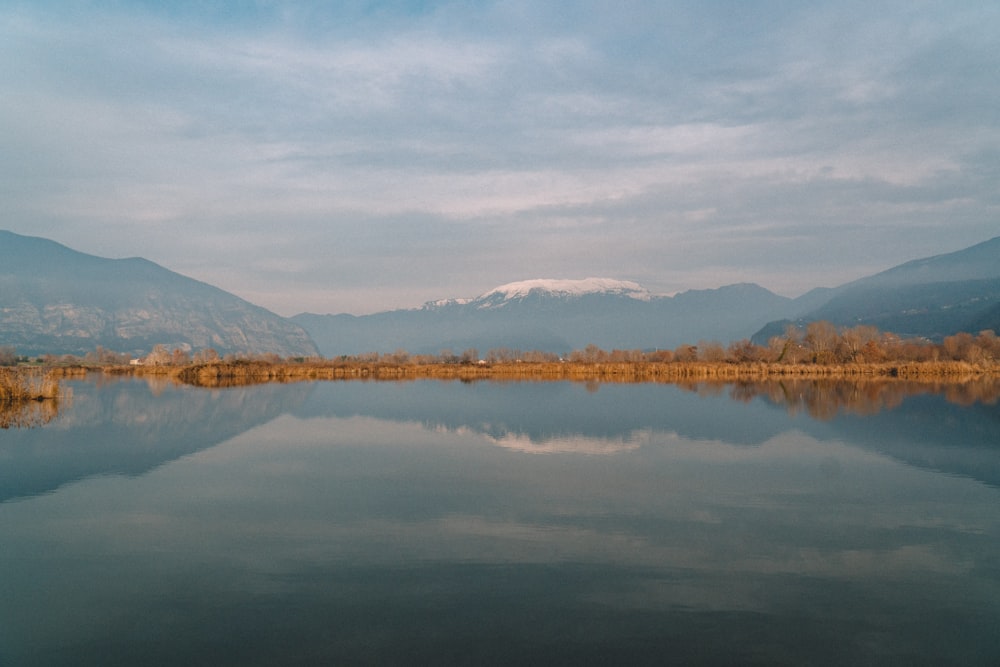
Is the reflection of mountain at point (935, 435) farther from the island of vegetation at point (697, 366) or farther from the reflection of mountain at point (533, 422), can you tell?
the island of vegetation at point (697, 366)

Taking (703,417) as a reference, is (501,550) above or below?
below

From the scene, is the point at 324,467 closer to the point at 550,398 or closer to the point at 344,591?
the point at 344,591

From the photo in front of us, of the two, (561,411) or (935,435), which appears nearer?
(935,435)

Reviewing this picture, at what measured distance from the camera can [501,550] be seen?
462 inches

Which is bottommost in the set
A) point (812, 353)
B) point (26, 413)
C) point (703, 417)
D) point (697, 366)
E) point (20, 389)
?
point (703, 417)

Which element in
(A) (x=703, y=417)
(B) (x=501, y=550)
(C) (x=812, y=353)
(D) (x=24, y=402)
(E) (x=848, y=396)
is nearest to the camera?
(B) (x=501, y=550)

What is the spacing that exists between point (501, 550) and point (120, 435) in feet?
71.0

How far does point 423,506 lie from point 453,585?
5.14 meters

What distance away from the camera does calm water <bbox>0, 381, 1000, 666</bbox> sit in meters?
8.21

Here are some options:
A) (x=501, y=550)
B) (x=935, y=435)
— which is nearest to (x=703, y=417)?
(x=935, y=435)

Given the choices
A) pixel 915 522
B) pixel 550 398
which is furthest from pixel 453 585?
pixel 550 398

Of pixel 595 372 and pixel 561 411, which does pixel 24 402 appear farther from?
pixel 595 372

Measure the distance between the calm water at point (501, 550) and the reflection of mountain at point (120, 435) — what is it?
21 centimetres

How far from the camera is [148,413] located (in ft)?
118
